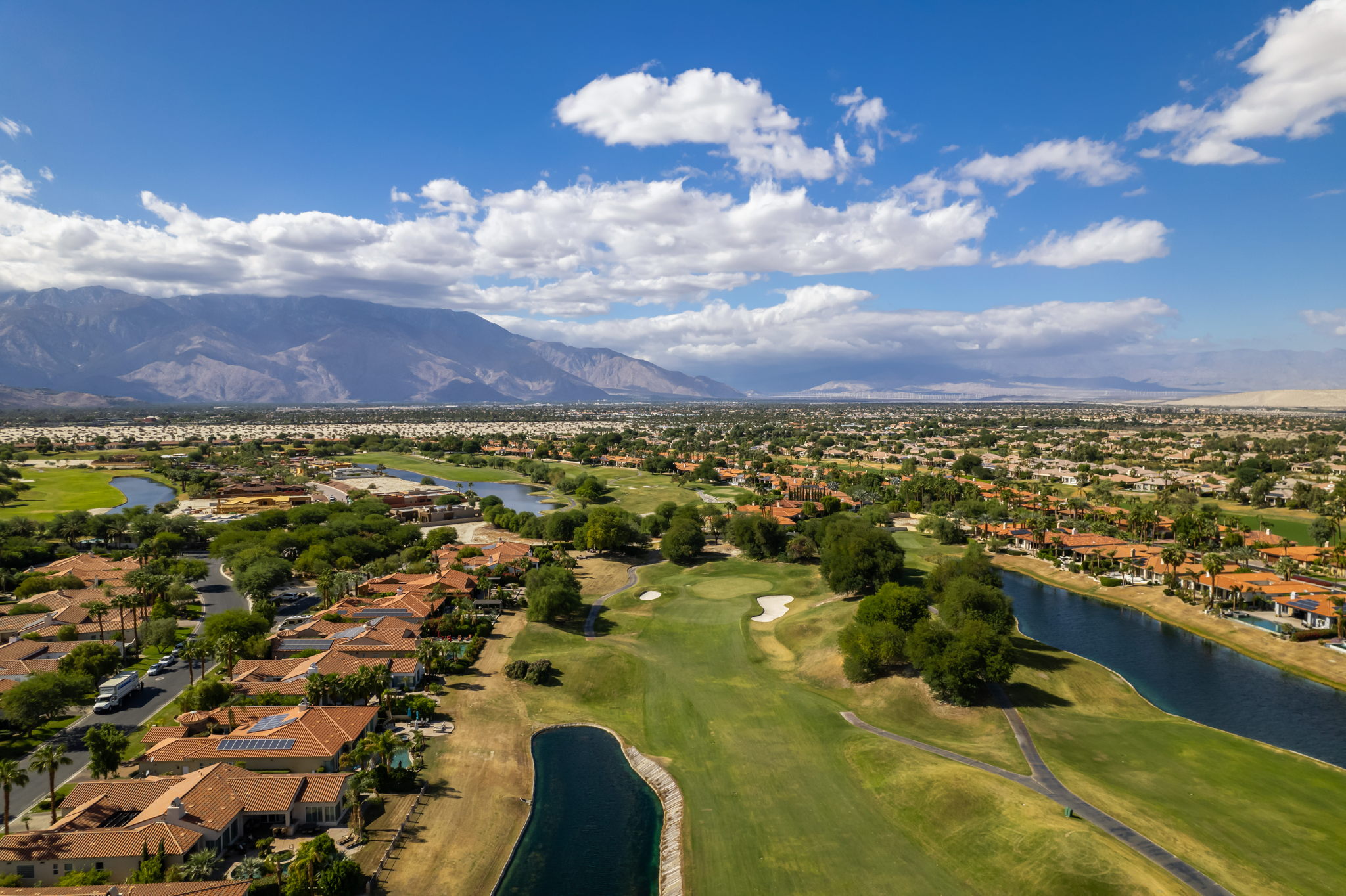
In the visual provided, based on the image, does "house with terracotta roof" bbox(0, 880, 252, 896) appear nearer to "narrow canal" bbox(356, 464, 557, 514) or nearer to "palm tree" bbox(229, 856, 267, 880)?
"palm tree" bbox(229, 856, 267, 880)

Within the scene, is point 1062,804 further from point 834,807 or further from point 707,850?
point 707,850

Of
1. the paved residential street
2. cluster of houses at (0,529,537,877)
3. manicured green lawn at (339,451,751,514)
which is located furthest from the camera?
manicured green lawn at (339,451,751,514)

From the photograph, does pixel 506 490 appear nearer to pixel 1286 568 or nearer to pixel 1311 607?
pixel 1286 568

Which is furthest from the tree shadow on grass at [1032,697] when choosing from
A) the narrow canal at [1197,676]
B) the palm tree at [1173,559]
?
the palm tree at [1173,559]

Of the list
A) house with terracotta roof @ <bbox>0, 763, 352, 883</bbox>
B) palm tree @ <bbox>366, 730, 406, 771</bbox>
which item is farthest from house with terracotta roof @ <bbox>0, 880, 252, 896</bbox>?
palm tree @ <bbox>366, 730, 406, 771</bbox>

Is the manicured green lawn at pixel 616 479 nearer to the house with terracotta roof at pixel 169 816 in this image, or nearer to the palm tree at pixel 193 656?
the palm tree at pixel 193 656

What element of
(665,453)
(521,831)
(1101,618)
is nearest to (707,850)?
(521,831)
